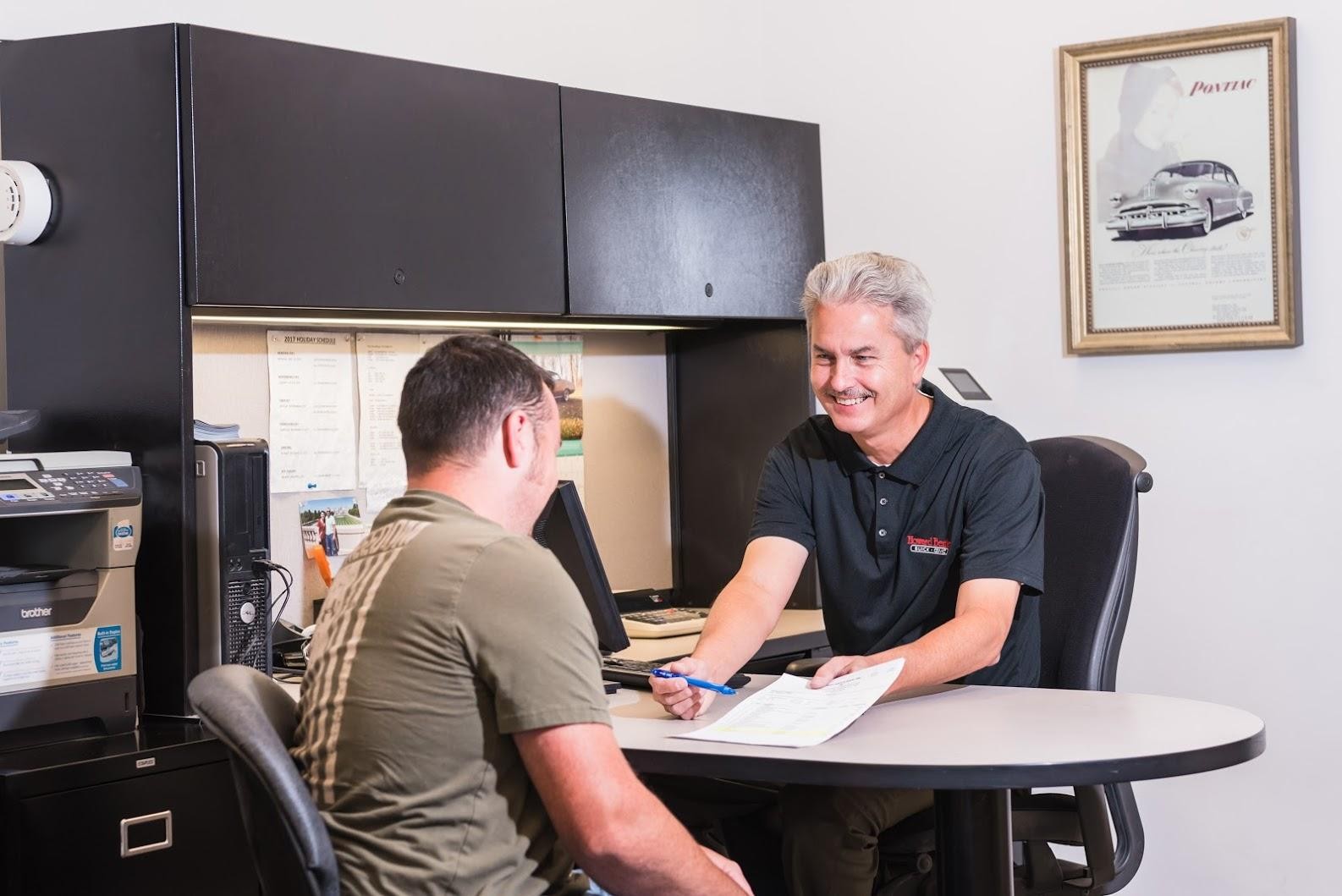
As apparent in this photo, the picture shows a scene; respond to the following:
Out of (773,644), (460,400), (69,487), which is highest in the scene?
(460,400)

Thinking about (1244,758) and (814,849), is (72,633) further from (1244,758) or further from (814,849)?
(1244,758)

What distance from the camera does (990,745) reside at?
1.75 meters

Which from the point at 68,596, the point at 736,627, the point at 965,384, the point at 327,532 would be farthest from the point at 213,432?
the point at 965,384

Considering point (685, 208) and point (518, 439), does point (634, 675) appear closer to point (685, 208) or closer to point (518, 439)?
point (518, 439)

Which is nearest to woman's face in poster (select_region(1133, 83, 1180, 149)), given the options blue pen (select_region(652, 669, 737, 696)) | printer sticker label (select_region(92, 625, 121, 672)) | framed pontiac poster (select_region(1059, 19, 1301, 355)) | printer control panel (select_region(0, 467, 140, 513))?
framed pontiac poster (select_region(1059, 19, 1301, 355))

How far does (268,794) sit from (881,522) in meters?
1.31

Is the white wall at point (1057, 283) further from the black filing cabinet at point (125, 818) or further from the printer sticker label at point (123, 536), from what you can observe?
the black filing cabinet at point (125, 818)

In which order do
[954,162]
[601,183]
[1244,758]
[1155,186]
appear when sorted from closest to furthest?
[1244,758], [601,183], [1155,186], [954,162]

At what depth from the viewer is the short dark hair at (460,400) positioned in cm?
161

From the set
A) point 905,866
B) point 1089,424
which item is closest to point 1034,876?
point 905,866

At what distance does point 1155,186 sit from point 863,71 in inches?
32.9

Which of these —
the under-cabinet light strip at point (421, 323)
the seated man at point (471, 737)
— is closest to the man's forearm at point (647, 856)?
the seated man at point (471, 737)

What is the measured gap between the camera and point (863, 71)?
376 centimetres

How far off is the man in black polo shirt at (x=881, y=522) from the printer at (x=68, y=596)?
93 cm
